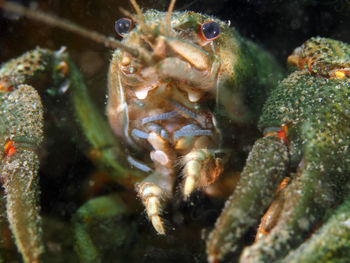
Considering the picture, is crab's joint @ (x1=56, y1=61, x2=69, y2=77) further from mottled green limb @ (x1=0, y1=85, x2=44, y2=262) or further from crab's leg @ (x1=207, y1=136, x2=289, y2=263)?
crab's leg @ (x1=207, y1=136, x2=289, y2=263)

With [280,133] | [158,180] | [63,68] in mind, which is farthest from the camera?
[63,68]

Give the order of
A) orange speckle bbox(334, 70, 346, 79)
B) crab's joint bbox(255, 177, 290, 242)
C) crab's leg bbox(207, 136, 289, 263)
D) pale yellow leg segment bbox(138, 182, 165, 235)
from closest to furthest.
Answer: crab's leg bbox(207, 136, 289, 263)
crab's joint bbox(255, 177, 290, 242)
orange speckle bbox(334, 70, 346, 79)
pale yellow leg segment bbox(138, 182, 165, 235)

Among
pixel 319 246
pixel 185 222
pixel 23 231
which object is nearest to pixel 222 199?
pixel 185 222

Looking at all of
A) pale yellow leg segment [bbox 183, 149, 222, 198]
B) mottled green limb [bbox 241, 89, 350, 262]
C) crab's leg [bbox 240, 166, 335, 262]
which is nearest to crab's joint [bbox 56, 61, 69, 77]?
pale yellow leg segment [bbox 183, 149, 222, 198]

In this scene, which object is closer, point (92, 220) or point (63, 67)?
point (92, 220)

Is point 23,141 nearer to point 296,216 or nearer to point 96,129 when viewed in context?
point 96,129

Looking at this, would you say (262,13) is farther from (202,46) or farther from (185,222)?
(185,222)

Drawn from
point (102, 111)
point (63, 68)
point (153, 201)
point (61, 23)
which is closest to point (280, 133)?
point (153, 201)
